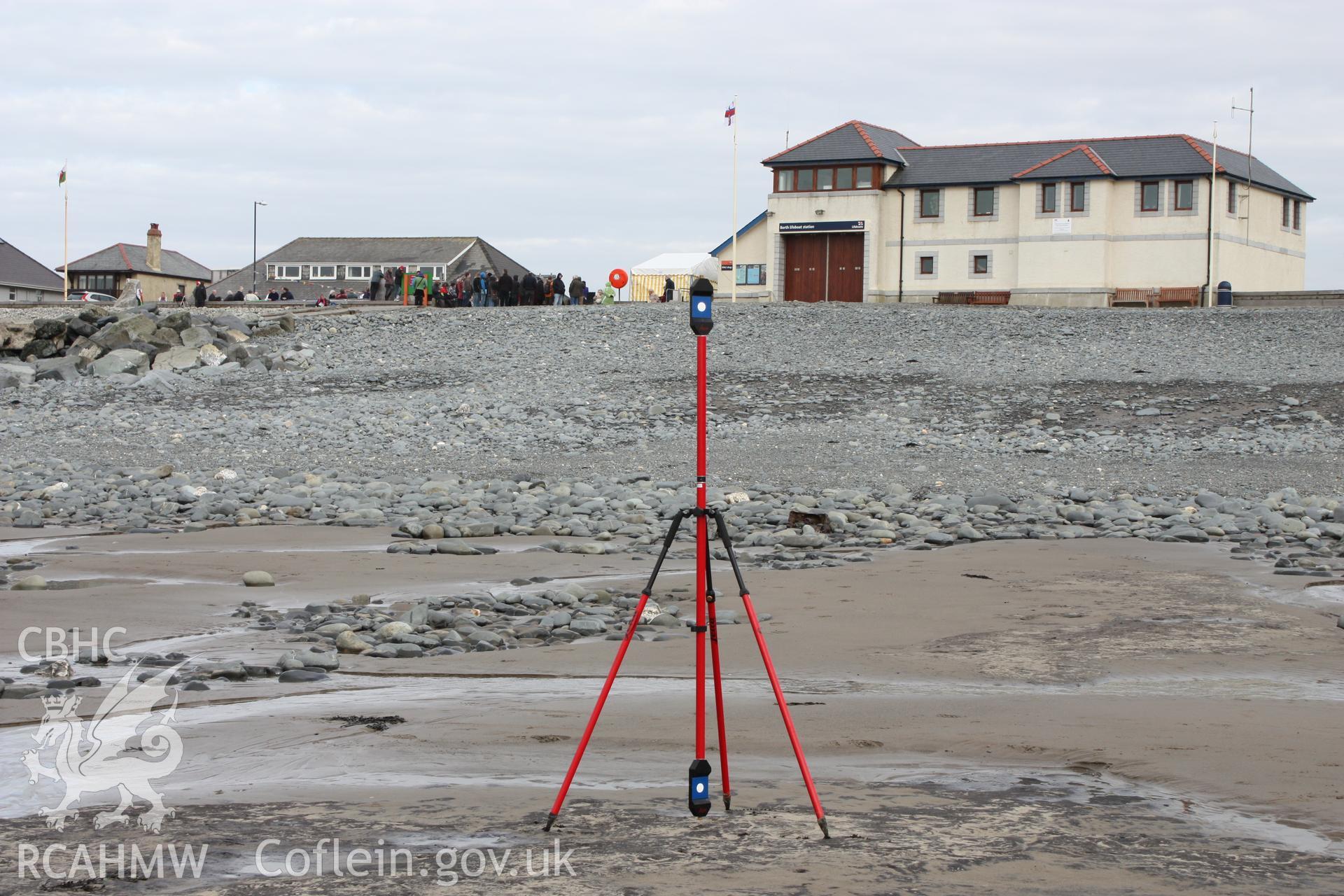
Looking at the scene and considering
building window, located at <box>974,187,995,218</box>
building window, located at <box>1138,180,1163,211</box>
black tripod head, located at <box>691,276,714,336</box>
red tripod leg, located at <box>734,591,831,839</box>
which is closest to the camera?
red tripod leg, located at <box>734,591,831,839</box>

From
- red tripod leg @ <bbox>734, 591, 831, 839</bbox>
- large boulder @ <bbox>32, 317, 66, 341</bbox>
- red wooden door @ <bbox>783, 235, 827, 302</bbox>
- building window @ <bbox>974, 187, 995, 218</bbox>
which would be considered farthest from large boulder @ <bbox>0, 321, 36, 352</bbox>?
red tripod leg @ <bbox>734, 591, 831, 839</bbox>

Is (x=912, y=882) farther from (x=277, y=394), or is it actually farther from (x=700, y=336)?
(x=277, y=394)

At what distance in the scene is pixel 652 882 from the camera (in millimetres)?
4500

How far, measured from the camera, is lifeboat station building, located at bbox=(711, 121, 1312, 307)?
48.7 m

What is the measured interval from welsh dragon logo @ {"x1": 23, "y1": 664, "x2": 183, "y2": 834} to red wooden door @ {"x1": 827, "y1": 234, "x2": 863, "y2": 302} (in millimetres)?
47160

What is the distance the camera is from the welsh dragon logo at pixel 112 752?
17.4 feet

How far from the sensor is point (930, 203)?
171 feet

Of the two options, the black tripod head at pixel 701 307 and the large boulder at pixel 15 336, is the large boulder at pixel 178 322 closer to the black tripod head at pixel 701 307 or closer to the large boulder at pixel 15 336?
the large boulder at pixel 15 336

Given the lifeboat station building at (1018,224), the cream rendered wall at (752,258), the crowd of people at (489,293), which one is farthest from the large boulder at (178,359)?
the cream rendered wall at (752,258)

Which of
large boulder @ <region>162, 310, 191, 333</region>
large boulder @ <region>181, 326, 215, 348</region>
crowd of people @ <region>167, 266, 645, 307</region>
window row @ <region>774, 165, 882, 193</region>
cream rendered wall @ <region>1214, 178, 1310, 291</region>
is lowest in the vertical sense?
large boulder @ <region>181, 326, 215, 348</region>

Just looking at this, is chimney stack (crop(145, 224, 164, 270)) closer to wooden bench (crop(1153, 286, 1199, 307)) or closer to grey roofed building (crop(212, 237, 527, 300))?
grey roofed building (crop(212, 237, 527, 300))

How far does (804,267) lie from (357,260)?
40.1m

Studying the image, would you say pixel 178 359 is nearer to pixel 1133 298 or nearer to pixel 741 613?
pixel 741 613

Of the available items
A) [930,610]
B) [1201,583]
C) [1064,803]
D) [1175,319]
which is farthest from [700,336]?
[1175,319]
